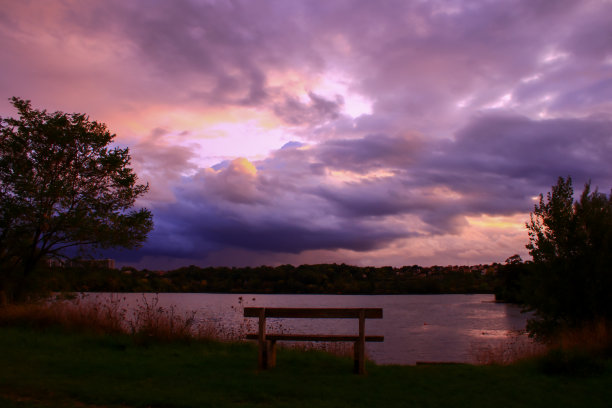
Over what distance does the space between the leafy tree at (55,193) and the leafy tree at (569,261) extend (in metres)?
17.3

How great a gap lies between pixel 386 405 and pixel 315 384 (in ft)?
5.69

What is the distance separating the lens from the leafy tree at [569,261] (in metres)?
16.6

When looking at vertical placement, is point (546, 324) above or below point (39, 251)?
below

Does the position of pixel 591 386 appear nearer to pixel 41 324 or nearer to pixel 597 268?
pixel 597 268

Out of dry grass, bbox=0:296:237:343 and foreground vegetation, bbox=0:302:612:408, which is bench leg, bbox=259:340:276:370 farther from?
dry grass, bbox=0:296:237:343

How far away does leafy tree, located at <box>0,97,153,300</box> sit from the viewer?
68.7ft

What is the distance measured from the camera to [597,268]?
16609 millimetres

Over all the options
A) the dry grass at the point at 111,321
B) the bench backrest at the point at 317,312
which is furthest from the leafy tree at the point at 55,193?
the bench backrest at the point at 317,312

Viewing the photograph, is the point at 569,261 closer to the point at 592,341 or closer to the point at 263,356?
the point at 592,341

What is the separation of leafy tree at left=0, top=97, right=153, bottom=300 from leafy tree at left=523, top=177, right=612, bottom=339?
17.3 m

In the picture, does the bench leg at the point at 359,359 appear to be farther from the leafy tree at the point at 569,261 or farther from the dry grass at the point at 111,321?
the leafy tree at the point at 569,261

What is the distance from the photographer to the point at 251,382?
8227 millimetres

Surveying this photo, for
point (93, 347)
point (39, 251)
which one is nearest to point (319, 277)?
point (39, 251)

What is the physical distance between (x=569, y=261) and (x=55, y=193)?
68.3 feet
